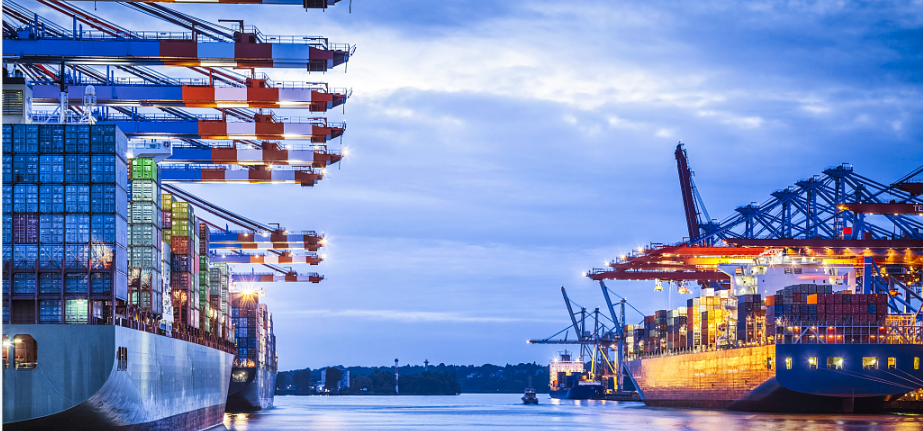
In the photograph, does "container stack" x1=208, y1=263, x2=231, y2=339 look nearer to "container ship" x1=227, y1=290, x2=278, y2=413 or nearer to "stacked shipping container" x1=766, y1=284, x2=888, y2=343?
"container ship" x1=227, y1=290, x2=278, y2=413

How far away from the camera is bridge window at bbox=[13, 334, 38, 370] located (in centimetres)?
2303

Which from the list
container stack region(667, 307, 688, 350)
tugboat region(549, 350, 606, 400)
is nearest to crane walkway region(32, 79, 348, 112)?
container stack region(667, 307, 688, 350)

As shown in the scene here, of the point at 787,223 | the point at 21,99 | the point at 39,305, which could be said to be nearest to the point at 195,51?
the point at 21,99

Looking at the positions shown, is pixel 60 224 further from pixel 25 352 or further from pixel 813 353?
pixel 813 353

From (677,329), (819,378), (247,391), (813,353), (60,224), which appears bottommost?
(247,391)

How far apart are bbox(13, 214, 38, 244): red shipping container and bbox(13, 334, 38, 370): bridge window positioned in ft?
7.99

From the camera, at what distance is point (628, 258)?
73.7 m

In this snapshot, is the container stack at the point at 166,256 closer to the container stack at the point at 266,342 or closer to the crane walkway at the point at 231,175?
the crane walkway at the point at 231,175

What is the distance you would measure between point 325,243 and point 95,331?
105 feet

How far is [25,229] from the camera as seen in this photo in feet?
77.2

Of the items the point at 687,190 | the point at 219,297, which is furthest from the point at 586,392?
the point at 219,297

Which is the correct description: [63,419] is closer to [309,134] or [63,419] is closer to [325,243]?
[309,134]

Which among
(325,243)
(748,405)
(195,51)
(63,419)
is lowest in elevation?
(748,405)

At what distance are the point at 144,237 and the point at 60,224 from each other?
488cm
